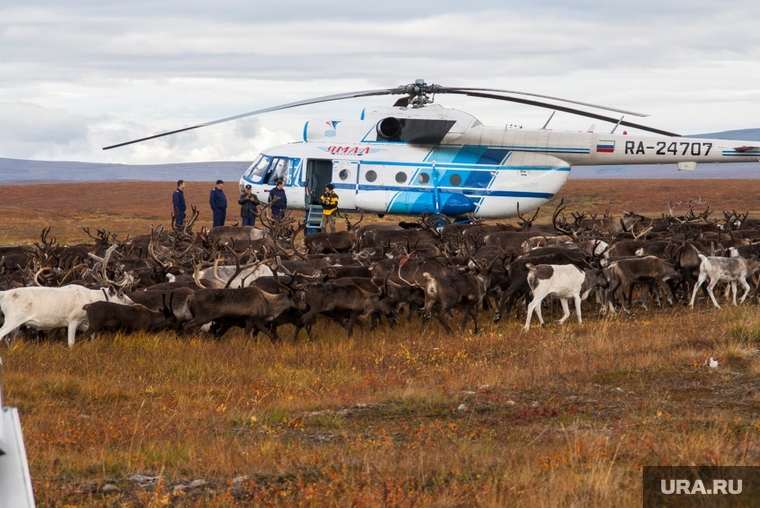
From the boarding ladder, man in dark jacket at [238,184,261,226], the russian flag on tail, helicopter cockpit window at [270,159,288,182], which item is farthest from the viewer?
helicopter cockpit window at [270,159,288,182]

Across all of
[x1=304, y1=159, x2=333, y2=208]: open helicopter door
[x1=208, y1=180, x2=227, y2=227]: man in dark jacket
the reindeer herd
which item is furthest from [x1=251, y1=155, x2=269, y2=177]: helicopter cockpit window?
the reindeer herd

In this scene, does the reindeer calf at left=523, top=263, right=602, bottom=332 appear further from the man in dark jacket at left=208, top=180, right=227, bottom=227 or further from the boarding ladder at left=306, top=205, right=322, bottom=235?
the man in dark jacket at left=208, top=180, right=227, bottom=227

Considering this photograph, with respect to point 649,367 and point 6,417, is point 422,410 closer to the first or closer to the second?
point 649,367

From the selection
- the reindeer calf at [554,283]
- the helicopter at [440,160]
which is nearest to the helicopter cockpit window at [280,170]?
the helicopter at [440,160]

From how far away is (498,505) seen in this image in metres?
5.97

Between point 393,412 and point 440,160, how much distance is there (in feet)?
66.7

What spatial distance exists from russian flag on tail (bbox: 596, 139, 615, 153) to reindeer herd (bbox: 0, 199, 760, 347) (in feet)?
27.1

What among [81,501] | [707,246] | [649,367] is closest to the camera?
[81,501]

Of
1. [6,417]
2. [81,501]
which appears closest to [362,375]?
[81,501]

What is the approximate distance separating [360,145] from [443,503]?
78.3ft

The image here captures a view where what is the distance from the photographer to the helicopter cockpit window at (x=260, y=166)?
3043 centimetres

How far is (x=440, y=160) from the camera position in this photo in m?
29.5

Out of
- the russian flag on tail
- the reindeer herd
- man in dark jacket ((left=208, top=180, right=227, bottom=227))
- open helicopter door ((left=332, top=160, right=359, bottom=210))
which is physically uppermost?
the russian flag on tail

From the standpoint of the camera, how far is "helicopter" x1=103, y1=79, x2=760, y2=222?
29.4m
